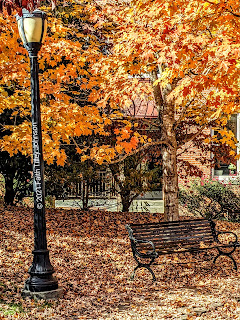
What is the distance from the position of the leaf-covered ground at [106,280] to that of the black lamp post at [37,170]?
0.27 meters

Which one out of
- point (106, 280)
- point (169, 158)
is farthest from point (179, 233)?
point (169, 158)

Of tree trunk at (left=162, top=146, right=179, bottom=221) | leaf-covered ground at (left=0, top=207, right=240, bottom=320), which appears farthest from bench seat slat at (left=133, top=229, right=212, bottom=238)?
tree trunk at (left=162, top=146, right=179, bottom=221)

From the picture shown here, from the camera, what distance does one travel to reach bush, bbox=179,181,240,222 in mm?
13914

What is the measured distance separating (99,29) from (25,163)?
4100mm

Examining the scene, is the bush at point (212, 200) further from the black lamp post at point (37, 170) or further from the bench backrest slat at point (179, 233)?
the black lamp post at point (37, 170)

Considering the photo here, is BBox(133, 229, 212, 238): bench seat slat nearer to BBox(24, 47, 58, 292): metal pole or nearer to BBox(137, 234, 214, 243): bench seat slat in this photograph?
BBox(137, 234, 214, 243): bench seat slat

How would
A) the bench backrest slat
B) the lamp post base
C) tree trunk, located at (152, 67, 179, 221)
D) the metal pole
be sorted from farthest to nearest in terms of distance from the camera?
1. tree trunk, located at (152, 67, 179, 221)
2. the bench backrest slat
3. the metal pole
4. the lamp post base

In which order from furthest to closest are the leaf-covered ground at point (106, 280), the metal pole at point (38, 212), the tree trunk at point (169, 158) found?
the tree trunk at point (169, 158)
the metal pole at point (38, 212)
the leaf-covered ground at point (106, 280)

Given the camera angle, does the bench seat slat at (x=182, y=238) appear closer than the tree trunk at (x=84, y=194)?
Yes

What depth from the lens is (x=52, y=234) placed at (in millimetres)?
11375

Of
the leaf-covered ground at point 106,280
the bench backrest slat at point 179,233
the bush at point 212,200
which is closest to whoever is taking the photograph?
the leaf-covered ground at point 106,280

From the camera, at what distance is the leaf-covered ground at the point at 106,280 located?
641 cm

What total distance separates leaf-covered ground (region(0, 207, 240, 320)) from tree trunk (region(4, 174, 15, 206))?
1.90 meters

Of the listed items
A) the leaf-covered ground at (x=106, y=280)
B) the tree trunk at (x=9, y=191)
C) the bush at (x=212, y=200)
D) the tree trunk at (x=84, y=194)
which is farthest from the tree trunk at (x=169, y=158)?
the tree trunk at (x=9, y=191)
